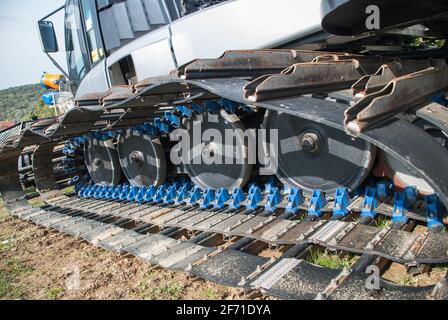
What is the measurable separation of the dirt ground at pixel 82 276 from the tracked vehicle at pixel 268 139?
5.7 inches

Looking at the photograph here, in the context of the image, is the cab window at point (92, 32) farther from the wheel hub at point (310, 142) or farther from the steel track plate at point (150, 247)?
the wheel hub at point (310, 142)

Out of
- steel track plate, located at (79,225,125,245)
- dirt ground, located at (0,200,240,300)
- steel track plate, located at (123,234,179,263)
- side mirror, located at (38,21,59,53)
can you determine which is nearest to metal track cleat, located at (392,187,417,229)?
dirt ground, located at (0,200,240,300)

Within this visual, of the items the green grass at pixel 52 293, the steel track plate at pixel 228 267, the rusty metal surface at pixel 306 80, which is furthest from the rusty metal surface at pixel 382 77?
the green grass at pixel 52 293

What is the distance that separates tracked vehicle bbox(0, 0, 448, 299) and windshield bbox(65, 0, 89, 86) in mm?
61

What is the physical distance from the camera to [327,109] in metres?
1.85

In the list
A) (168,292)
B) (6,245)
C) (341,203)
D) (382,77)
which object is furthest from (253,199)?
(6,245)

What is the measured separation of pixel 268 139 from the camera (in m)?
3.19

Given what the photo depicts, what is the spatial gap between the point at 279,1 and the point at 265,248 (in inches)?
68.9

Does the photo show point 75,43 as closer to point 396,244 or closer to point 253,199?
point 253,199

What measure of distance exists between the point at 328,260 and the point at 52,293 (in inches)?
74.8

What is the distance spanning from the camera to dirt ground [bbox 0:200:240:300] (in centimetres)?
248

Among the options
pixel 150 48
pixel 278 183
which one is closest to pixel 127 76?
pixel 150 48

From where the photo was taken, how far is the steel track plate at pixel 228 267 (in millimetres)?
2182

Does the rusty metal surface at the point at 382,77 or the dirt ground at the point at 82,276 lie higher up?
the rusty metal surface at the point at 382,77
